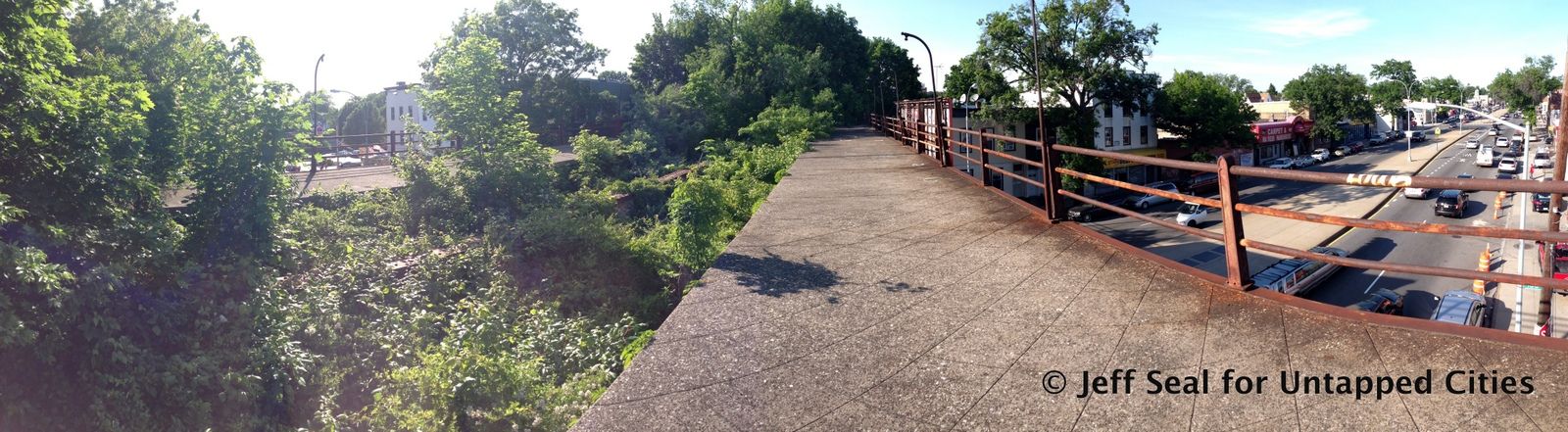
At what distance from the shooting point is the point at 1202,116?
5919cm

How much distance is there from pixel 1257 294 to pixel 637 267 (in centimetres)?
1426

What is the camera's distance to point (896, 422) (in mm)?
2975

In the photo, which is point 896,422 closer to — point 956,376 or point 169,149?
point 956,376

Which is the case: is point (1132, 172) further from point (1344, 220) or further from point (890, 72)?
point (1344, 220)

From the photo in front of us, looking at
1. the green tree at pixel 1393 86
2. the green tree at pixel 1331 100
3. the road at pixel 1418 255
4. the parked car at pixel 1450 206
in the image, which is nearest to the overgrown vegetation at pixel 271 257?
the road at pixel 1418 255

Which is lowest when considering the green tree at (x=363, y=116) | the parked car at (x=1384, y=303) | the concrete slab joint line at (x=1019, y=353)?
the parked car at (x=1384, y=303)

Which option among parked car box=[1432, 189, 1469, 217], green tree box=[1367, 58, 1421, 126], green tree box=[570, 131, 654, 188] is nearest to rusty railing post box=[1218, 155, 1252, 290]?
green tree box=[570, 131, 654, 188]

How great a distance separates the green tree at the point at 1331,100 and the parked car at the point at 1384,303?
224 ft

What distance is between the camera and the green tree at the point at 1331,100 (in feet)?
273

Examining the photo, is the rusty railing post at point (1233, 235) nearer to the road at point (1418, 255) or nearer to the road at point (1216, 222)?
the road at point (1216, 222)

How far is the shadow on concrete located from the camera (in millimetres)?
4992

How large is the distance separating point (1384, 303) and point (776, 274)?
80.8 feet

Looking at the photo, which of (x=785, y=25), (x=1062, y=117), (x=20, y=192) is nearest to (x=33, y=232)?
(x=20, y=192)

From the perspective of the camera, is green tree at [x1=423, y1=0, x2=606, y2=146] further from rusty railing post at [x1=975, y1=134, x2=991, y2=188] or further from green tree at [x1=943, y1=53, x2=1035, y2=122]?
rusty railing post at [x1=975, y1=134, x2=991, y2=188]
